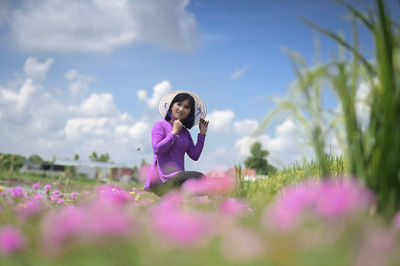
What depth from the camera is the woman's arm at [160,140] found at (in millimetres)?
3859

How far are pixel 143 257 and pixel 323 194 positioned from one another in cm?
70

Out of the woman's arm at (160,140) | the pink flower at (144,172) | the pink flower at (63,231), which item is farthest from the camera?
the pink flower at (144,172)

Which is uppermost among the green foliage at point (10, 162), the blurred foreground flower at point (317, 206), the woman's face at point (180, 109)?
the woman's face at point (180, 109)

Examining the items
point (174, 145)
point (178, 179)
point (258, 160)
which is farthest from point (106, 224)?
point (258, 160)

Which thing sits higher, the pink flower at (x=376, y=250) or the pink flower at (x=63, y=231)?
the pink flower at (x=63, y=231)

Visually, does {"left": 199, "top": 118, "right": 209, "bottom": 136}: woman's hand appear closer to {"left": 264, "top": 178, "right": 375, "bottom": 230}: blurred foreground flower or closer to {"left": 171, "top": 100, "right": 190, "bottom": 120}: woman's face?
{"left": 171, "top": 100, "right": 190, "bottom": 120}: woman's face

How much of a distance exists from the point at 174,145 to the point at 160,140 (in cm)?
21

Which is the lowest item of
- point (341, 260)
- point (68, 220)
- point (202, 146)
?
point (341, 260)

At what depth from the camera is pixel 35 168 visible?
35.2 m

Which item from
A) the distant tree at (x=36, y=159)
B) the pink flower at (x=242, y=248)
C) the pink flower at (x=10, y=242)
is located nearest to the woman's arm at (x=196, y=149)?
the pink flower at (x=10, y=242)

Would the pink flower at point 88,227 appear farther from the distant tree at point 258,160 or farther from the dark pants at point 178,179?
the dark pants at point 178,179

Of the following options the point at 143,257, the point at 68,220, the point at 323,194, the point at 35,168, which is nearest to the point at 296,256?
the point at 323,194

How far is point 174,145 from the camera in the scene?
4.21 meters

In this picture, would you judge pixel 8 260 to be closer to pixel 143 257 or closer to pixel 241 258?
pixel 143 257
